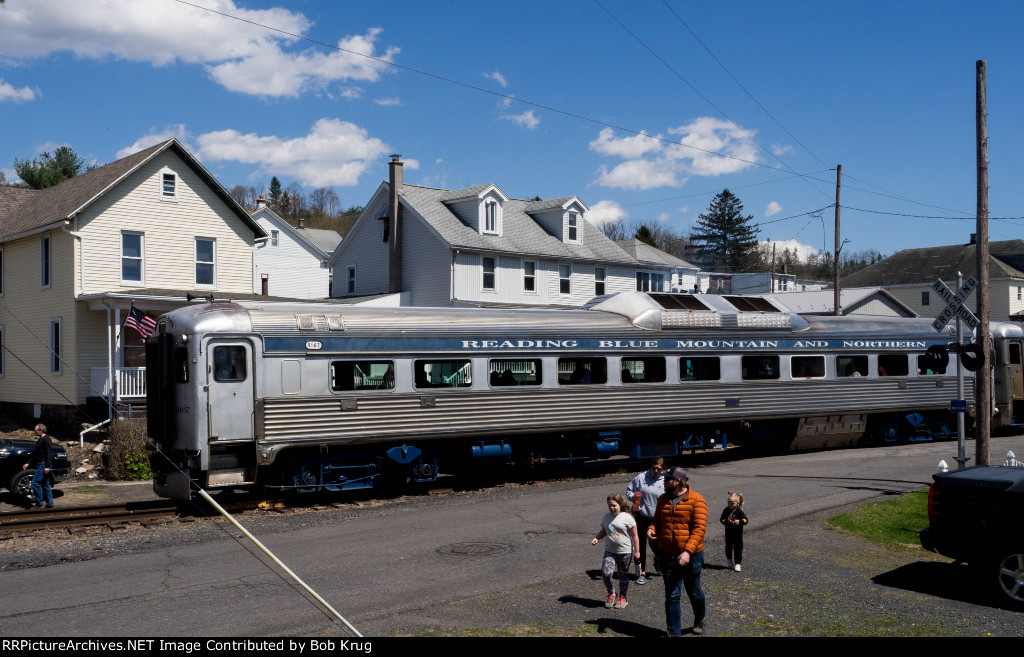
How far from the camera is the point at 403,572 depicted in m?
10.8

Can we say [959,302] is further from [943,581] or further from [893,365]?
[893,365]

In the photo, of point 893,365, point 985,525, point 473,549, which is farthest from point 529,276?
point 985,525

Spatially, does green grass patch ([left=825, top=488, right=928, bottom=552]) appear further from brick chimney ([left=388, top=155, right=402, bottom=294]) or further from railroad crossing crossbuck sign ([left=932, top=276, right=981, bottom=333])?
brick chimney ([left=388, top=155, right=402, bottom=294])

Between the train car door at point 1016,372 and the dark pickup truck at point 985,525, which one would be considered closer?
the dark pickup truck at point 985,525

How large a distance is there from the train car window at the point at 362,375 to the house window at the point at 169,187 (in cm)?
1693

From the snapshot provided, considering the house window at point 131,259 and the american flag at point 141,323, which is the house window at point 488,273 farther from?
the american flag at point 141,323

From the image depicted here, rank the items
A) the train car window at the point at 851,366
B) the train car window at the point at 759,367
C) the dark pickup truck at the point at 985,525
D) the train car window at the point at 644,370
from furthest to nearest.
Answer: the train car window at the point at 851,366, the train car window at the point at 759,367, the train car window at the point at 644,370, the dark pickup truck at the point at 985,525

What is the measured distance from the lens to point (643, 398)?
751 inches

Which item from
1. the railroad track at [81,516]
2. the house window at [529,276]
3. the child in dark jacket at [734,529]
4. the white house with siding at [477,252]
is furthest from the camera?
the house window at [529,276]

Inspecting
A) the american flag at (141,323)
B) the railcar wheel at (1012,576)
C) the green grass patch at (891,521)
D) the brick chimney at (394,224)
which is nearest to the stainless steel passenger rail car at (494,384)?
the green grass patch at (891,521)

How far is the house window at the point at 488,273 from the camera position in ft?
123
